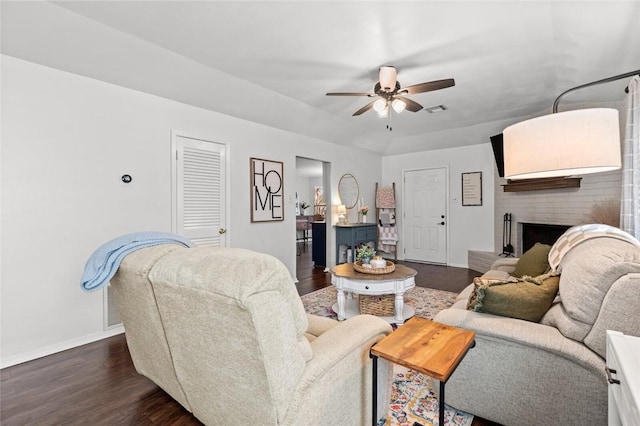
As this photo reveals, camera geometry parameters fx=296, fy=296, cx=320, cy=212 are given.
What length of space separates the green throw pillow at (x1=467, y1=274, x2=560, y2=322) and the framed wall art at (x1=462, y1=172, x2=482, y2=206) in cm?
448

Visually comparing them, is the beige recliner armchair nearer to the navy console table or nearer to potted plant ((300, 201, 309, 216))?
the navy console table

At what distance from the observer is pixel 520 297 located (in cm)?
167

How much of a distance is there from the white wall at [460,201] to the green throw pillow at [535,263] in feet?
10.7

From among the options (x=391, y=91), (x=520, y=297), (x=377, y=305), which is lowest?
(x=377, y=305)

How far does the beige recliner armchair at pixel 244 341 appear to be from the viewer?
41.3 inches

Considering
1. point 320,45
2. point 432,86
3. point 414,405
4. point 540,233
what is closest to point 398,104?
point 432,86

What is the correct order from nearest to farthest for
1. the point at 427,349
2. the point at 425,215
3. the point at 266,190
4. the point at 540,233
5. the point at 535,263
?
the point at 427,349 → the point at 535,263 → the point at 266,190 → the point at 540,233 → the point at 425,215

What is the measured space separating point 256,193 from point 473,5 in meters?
3.21

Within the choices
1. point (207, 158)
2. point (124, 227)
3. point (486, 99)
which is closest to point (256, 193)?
point (207, 158)

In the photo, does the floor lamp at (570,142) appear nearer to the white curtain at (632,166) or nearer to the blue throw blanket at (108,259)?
the white curtain at (632,166)

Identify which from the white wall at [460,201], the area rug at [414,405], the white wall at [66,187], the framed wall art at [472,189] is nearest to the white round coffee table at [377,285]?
the area rug at [414,405]

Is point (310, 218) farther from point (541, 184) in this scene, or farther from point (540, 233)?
point (541, 184)

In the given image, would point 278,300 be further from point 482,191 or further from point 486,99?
point 482,191

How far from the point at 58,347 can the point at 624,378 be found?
3709 mm
